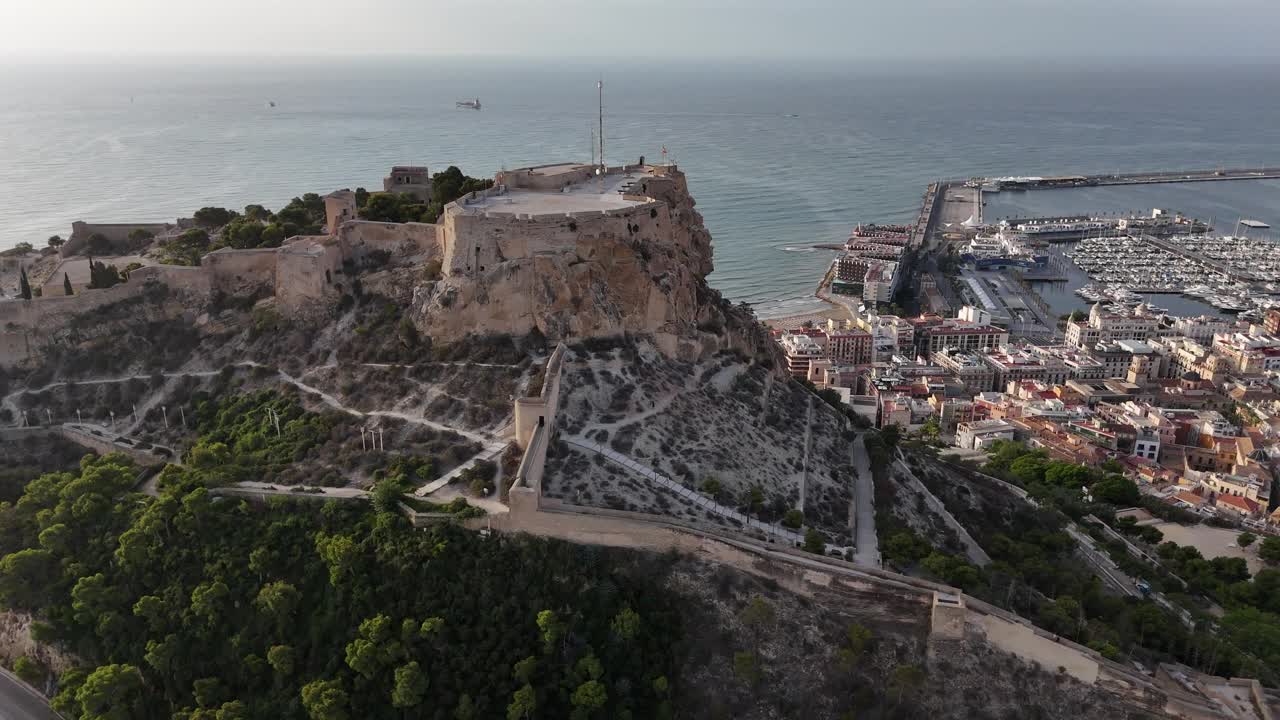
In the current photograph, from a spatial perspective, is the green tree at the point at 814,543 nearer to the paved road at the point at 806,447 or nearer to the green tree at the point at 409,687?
the paved road at the point at 806,447

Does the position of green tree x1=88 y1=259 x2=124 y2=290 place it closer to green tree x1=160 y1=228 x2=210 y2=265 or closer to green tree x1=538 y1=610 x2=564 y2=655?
green tree x1=160 y1=228 x2=210 y2=265

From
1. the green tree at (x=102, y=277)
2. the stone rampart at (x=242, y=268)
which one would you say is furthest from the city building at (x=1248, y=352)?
the green tree at (x=102, y=277)

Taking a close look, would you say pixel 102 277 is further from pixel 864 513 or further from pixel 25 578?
pixel 864 513

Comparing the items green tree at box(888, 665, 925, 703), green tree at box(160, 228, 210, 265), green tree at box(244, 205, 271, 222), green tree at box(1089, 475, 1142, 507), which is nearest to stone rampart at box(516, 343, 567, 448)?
green tree at box(888, 665, 925, 703)

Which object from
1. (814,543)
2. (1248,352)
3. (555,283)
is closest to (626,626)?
(814,543)

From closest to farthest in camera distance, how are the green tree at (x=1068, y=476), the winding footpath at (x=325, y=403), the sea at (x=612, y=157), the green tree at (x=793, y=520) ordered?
the winding footpath at (x=325, y=403) → the green tree at (x=793, y=520) → the green tree at (x=1068, y=476) → the sea at (x=612, y=157)

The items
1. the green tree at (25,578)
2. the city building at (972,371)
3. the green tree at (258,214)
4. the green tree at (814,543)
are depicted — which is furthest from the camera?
the city building at (972,371)
